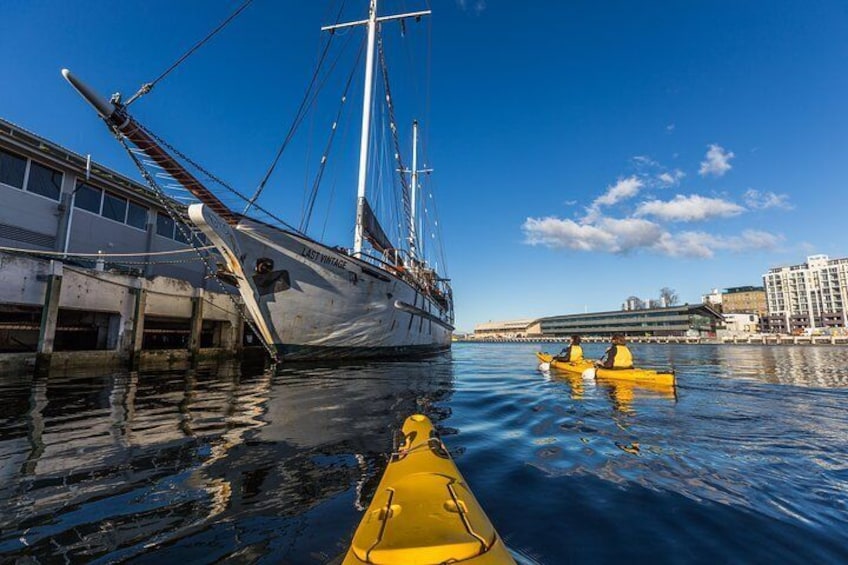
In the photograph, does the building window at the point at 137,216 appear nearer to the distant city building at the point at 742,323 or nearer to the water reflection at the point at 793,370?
the water reflection at the point at 793,370

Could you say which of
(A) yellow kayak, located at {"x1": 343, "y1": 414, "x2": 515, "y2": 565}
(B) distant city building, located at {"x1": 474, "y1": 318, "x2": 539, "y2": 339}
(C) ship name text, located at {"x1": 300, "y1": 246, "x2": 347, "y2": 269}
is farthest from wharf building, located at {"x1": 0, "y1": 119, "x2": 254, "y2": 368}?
(B) distant city building, located at {"x1": 474, "y1": 318, "x2": 539, "y2": 339}

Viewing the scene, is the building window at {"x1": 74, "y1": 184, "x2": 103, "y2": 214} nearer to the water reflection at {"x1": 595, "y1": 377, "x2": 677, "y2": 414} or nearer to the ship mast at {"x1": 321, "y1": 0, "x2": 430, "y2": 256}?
the ship mast at {"x1": 321, "y1": 0, "x2": 430, "y2": 256}

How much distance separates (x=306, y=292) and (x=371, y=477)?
1159 centimetres

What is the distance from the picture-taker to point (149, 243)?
23.0 metres

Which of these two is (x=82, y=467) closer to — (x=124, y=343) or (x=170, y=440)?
(x=170, y=440)

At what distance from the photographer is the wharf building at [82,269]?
527 inches

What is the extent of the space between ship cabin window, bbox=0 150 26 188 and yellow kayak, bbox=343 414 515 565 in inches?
920

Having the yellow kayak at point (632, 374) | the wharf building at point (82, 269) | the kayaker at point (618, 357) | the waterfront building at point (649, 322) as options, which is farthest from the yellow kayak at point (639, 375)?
the waterfront building at point (649, 322)

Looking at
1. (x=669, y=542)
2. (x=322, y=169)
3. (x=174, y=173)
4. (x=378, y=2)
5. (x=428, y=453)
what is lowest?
(x=669, y=542)

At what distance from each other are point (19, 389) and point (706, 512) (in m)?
14.1

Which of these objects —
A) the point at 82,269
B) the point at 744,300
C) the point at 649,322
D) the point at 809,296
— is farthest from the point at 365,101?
the point at 744,300

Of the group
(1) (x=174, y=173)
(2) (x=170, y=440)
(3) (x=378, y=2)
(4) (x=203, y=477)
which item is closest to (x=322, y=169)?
(1) (x=174, y=173)

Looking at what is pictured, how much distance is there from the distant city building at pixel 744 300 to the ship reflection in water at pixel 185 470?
539 feet

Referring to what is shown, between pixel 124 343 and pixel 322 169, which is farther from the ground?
pixel 322 169
